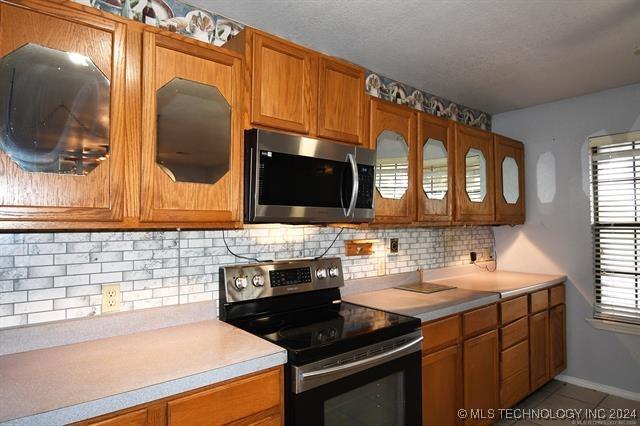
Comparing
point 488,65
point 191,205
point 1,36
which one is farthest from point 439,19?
point 1,36

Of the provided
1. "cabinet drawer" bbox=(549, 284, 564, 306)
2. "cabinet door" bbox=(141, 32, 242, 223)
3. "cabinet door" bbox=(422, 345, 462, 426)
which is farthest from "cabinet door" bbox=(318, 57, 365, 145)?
"cabinet drawer" bbox=(549, 284, 564, 306)

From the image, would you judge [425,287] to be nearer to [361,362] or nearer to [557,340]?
[361,362]

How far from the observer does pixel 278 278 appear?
6.77 feet

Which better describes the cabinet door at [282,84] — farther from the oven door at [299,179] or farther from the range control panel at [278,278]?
the range control panel at [278,278]

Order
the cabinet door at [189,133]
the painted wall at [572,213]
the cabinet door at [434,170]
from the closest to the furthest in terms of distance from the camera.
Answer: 1. the cabinet door at [189,133]
2. the cabinet door at [434,170]
3. the painted wall at [572,213]

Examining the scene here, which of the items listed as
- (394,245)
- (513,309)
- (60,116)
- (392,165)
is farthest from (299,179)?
(513,309)

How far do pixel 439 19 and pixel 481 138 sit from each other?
4.36ft

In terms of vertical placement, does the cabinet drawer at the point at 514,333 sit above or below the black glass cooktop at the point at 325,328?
below

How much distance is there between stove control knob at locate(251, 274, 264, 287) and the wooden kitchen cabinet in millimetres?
744

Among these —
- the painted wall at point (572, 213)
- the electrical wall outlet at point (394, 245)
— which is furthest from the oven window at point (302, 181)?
the painted wall at point (572, 213)

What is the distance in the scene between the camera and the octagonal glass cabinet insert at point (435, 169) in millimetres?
2613

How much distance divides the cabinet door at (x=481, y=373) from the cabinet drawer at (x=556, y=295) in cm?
92

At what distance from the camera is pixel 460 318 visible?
7.62ft

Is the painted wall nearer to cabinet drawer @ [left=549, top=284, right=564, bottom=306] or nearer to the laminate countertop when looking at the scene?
cabinet drawer @ [left=549, top=284, right=564, bottom=306]
